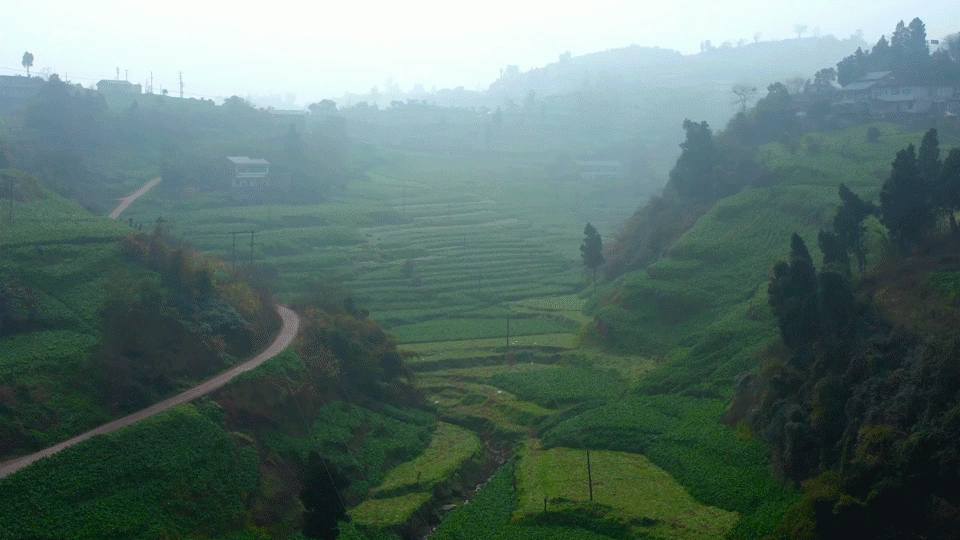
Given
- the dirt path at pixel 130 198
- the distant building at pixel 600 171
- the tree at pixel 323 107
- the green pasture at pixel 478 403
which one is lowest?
the green pasture at pixel 478 403

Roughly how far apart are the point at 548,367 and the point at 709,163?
21.9m

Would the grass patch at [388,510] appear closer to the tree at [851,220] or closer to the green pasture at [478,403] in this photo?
the green pasture at [478,403]

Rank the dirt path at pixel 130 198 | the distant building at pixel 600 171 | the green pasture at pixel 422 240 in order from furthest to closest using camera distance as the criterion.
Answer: the distant building at pixel 600 171, the dirt path at pixel 130 198, the green pasture at pixel 422 240

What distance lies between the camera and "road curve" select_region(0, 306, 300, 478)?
22.2 metres

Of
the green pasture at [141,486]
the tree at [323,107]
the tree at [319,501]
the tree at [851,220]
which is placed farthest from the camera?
the tree at [323,107]

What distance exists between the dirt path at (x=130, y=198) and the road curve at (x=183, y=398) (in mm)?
21099

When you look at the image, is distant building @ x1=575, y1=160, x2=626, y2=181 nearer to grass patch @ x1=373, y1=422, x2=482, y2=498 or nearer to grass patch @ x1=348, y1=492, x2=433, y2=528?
grass patch @ x1=373, y1=422, x2=482, y2=498

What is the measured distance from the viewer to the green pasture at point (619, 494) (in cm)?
2264

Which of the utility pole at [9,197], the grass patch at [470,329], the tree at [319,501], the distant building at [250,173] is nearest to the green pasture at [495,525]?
the tree at [319,501]

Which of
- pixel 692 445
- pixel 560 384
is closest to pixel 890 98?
pixel 560 384

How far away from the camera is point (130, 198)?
58.8 meters

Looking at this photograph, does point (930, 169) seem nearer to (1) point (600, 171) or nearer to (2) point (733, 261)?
(2) point (733, 261)

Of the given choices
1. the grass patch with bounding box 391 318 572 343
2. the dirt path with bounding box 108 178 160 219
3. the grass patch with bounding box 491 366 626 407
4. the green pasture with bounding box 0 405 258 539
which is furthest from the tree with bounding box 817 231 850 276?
the dirt path with bounding box 108 178 160 219

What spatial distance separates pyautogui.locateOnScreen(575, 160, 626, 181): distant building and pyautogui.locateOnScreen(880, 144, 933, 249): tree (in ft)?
163
